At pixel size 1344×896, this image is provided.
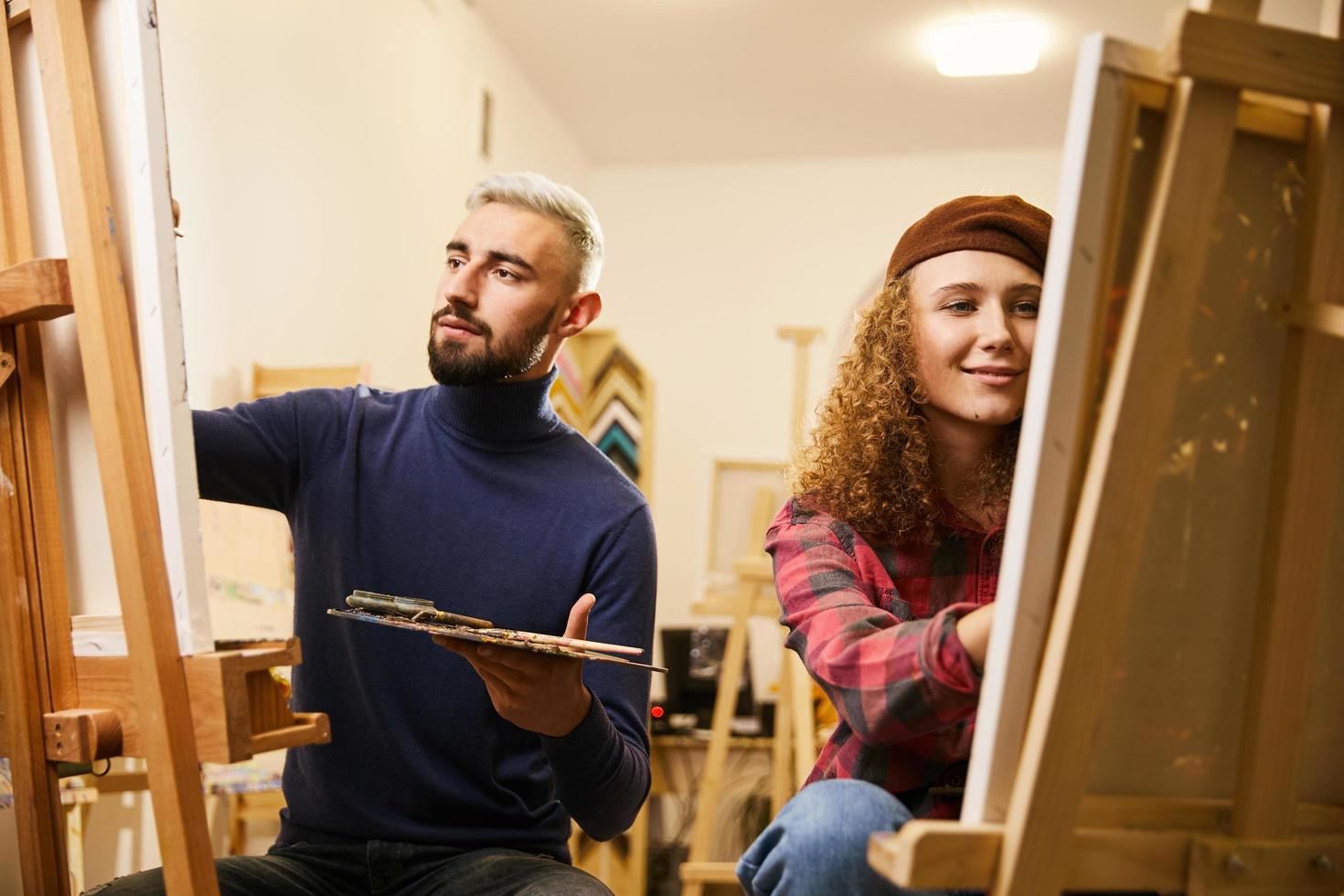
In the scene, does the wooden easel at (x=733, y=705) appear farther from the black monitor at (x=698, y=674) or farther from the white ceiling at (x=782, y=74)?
the white ceiling at (x=782, y=74)

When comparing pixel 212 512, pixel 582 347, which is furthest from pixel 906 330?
pixel 582 347

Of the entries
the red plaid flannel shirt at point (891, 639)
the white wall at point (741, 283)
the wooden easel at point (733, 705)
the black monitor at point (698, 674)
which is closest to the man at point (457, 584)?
the red plaid flannel shirt at point (891, 639)

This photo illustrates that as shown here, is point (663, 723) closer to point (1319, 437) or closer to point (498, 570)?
point (498, 570)

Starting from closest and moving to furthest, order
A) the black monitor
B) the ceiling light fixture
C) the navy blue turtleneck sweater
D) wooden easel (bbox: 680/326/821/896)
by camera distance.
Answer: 1. the navy blue turtleneck sweater
2. wooden easel (bbox: 680/326/821/896)
3. the ceiling light fixture
4. the black monitor

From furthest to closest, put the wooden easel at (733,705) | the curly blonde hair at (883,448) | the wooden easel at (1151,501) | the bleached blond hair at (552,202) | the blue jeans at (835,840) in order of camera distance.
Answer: the wooden easel at (733,705)
the bleached blond hair at (552,202)
the curly blonde hair at (883,448)
the blue jeans at (835,840)
the wooden easel at (1151,501)

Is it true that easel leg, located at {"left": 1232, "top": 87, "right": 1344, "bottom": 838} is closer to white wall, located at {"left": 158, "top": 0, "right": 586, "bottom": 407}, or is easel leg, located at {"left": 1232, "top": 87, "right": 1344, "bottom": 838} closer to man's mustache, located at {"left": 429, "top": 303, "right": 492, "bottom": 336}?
man's mustache, located at {"left": 429, "top": 303, "right": 492, "bottom": 336}

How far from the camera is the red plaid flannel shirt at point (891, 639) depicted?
0.92 metres

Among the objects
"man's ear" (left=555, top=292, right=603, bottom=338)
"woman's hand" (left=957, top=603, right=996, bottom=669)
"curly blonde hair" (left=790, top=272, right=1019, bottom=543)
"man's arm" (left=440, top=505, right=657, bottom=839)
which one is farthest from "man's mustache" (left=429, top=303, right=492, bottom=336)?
"woman's hand" (left=957, top=603, right=996, bottom=669)

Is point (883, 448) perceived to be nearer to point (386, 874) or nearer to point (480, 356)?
point (480, 356)

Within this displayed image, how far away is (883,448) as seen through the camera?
1.31 metres

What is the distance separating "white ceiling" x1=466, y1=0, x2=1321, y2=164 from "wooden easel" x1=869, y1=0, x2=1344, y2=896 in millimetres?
3150

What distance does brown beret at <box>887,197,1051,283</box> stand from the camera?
1304mm

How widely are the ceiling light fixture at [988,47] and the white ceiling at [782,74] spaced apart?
0.48 feet

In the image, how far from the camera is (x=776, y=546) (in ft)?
4.08
